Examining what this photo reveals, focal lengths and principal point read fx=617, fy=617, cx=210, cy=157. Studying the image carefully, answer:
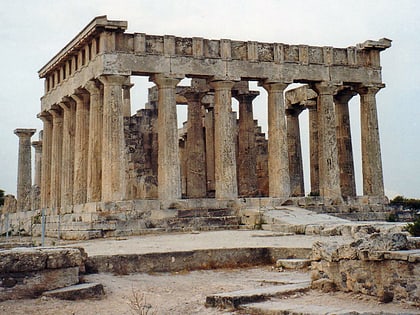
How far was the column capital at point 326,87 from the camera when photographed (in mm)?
28688

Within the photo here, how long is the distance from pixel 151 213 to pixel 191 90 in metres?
10.7

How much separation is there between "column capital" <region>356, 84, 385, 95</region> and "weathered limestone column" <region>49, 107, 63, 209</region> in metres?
15.4

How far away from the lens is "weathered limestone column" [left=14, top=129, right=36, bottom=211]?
137ft

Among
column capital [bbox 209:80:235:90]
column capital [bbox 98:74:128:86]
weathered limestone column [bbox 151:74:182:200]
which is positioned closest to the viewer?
column capital [bbox 98:74:128:86]

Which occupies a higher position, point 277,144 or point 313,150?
point 313,150

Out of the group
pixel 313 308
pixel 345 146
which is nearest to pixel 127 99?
pixel 345 146

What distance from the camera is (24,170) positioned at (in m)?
42.9

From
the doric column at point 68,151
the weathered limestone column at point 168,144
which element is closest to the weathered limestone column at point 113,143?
the weathered limestone column at point 168,144

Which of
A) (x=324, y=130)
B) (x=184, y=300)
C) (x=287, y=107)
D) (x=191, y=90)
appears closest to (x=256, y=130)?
(x=287, y=107)

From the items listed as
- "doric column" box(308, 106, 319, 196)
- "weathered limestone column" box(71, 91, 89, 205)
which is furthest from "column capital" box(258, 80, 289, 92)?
"weathered limestone column" box(71, 91, 89, 205)

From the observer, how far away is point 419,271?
317 inches

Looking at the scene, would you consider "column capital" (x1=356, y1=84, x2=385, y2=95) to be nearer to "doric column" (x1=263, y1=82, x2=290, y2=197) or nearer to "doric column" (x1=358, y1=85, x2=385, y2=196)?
"doric column" (x1=358, y1=85, x2=385, y2=196)

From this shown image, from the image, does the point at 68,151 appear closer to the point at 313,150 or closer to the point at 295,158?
the point at 295,158

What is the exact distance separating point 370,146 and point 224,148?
7731mm
